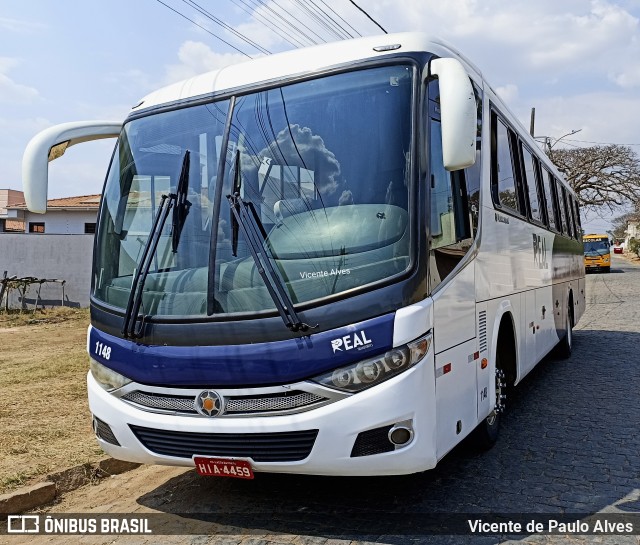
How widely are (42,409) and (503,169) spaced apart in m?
5.31

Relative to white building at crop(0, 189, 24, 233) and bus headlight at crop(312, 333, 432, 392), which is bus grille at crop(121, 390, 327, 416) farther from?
white building at crop(0, 189, 24, 233)

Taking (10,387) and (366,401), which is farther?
(10,387)

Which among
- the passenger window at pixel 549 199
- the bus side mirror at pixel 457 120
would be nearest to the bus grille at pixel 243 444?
the bus side mirror at pixel 457 120

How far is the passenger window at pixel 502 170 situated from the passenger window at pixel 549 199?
2599 mm

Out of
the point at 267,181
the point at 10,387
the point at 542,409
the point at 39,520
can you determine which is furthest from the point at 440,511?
the point at 10,387

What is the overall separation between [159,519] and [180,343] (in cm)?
135

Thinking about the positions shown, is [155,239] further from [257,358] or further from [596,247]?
[596,247]

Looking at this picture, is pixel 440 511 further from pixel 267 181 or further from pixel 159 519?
pixel 267 181

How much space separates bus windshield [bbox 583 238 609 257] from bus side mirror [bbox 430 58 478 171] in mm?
40492

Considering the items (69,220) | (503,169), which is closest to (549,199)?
(503,169)

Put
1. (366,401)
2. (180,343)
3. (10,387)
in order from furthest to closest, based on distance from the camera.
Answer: (10,387) → (180,343) → (366,401)

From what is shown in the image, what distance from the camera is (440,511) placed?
177 inches

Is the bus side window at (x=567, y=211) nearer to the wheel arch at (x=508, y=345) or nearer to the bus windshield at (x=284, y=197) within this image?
the wheel arch at (x=508, y=345)

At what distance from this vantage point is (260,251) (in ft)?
13.5
